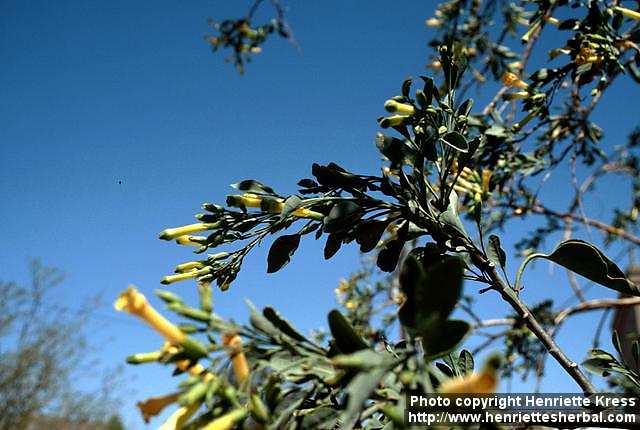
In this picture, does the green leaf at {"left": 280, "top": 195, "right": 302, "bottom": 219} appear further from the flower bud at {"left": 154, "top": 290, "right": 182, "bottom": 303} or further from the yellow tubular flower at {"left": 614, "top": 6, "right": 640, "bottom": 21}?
the yellow tubular flower at {"left": 614, "top": 6, "right": 640, "bottom": 21}

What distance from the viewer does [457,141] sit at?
107 cm

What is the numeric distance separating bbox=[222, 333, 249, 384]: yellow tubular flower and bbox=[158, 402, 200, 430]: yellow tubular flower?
6 cm

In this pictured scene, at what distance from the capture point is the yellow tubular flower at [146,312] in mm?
641

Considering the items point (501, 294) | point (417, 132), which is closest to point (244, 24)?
point (417, 132)

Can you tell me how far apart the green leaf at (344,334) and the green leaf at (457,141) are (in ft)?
1.79

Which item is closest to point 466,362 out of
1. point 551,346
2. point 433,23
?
point 551,346

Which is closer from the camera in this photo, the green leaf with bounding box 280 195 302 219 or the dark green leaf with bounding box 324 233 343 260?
the green leaf with bounding box 280 195 302 219

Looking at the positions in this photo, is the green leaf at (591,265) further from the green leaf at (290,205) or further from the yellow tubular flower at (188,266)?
the yellow tubular flower at (188,266)

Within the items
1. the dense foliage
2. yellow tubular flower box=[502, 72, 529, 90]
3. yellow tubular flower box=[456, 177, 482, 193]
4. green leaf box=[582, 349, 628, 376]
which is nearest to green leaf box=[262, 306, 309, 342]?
the dense foliage

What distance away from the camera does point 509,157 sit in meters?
2.09

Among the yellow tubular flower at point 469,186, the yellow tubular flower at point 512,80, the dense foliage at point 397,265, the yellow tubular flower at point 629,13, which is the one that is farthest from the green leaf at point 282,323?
the yellow tubular flower at point 629,13

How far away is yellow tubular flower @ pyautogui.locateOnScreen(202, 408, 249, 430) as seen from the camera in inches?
23.2

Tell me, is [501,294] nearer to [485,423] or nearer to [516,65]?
[485,423]

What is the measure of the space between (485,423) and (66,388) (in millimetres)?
17392
